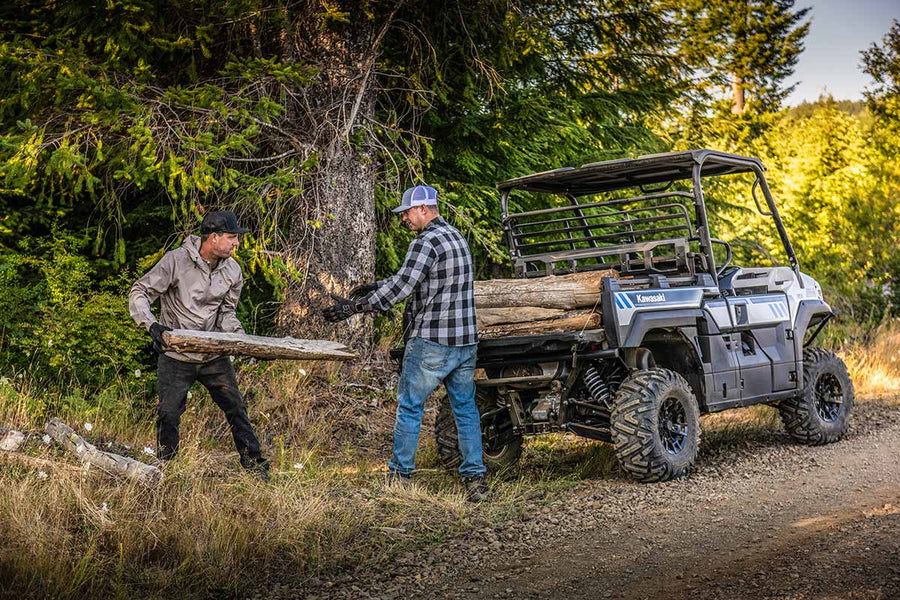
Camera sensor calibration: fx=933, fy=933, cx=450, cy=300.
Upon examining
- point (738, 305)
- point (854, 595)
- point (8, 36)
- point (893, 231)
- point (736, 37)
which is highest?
point (736, 37)

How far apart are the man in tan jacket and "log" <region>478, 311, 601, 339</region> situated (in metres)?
2.03

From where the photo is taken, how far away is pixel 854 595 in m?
4.29

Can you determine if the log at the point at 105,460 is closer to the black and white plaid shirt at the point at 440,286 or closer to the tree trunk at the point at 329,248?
the black and white plaid shirt at the point at 440,286

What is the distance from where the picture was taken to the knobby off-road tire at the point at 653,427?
7.07 m

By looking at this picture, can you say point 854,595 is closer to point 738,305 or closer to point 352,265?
point 738,305

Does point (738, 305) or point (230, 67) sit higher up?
point (230, 67)

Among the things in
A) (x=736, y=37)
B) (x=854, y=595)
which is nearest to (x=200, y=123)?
(x=854, y=595)

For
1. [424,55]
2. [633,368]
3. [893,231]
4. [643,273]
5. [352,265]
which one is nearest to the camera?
[633,368]

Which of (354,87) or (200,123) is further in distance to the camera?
(354,87)

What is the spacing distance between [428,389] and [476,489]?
821mm

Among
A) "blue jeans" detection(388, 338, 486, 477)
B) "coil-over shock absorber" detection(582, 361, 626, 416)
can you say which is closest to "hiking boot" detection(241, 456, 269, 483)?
"blue jeans" detection(388, 338, 486, 477)

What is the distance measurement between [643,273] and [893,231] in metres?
12.9

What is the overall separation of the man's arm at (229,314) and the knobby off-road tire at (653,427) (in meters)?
2.97

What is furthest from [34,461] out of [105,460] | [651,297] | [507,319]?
[651,297]
